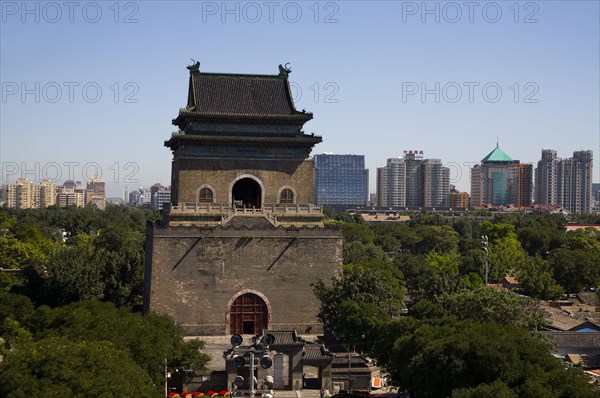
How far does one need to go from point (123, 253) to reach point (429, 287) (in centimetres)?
1448

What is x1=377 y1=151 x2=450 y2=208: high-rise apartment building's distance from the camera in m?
192

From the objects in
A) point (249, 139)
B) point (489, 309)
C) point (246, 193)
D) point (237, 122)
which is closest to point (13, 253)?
point (246, 193)

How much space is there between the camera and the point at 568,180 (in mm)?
183375

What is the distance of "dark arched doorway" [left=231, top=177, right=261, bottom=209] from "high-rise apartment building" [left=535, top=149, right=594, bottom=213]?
152m

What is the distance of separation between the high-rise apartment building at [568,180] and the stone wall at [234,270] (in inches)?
6076

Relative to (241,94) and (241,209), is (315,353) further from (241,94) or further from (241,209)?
(241,94)

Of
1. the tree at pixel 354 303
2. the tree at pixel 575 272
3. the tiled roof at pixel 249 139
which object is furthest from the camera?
the tree at pixel 575 272

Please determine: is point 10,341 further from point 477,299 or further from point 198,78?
point 477,299

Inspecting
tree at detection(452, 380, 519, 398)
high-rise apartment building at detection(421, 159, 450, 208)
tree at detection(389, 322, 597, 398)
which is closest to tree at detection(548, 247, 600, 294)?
tree at detection(389, 322, 597, 398)

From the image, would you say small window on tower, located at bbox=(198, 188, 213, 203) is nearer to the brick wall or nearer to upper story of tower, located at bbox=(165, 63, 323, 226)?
upper story of tower, located at bbox=(165, 63, 323, 226)

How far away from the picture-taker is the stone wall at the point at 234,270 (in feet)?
116

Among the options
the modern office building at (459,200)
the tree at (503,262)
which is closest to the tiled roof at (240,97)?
the tree at (503,262)

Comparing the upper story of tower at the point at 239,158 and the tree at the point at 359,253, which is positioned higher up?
the upper story of tower at the point at 239,158

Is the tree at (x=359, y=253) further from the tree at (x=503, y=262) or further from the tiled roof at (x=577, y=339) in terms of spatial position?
the tiled roof at (x=577, y=339)
